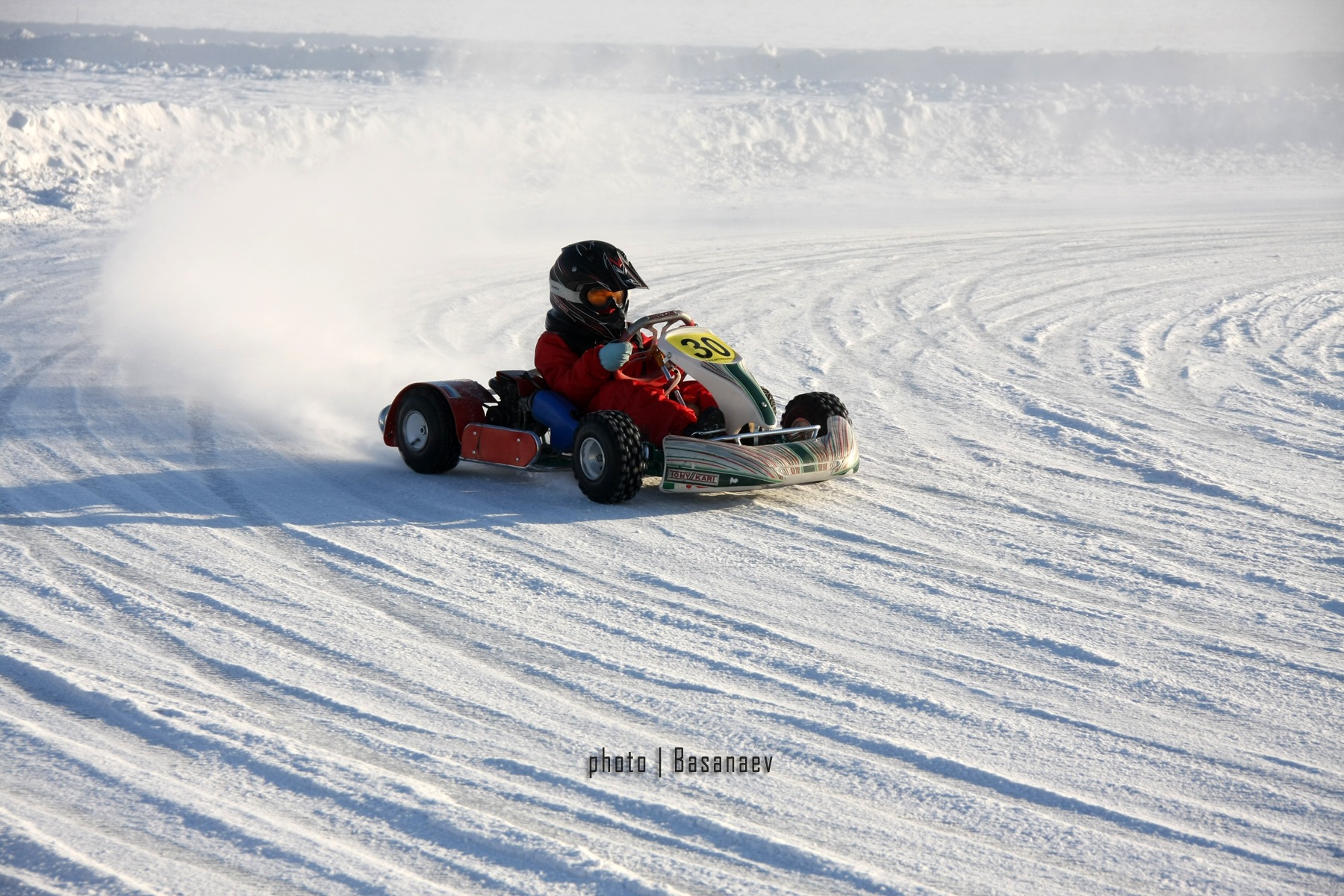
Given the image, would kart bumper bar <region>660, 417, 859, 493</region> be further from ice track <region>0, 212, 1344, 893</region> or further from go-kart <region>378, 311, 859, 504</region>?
ice track <region>0, 212, 1344, 893</region>

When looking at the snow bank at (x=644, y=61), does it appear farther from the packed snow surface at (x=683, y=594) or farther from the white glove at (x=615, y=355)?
the white glove at (x=615, y=355)

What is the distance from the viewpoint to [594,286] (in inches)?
291

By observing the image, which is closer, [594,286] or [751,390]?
[751,390]

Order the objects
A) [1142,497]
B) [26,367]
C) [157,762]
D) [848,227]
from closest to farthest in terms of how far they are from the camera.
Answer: [157,762] < [1142,497] < [26,367] < [848,227]

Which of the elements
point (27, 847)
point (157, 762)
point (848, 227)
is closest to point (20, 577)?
point (157, 762)

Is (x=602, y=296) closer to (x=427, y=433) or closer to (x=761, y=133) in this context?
(x=427, y=433)

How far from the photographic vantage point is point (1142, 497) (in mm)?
7211

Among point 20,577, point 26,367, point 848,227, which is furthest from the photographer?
point 848,227

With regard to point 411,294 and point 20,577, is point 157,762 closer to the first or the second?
point 20,577

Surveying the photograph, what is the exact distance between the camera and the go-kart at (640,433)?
6727 mm

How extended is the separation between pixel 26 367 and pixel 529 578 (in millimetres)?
6139

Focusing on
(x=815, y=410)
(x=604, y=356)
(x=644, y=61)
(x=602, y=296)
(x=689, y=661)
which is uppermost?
(x=644, y=61)

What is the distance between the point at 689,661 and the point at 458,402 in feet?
9.75

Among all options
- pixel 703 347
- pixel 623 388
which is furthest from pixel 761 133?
pixel 623 388
